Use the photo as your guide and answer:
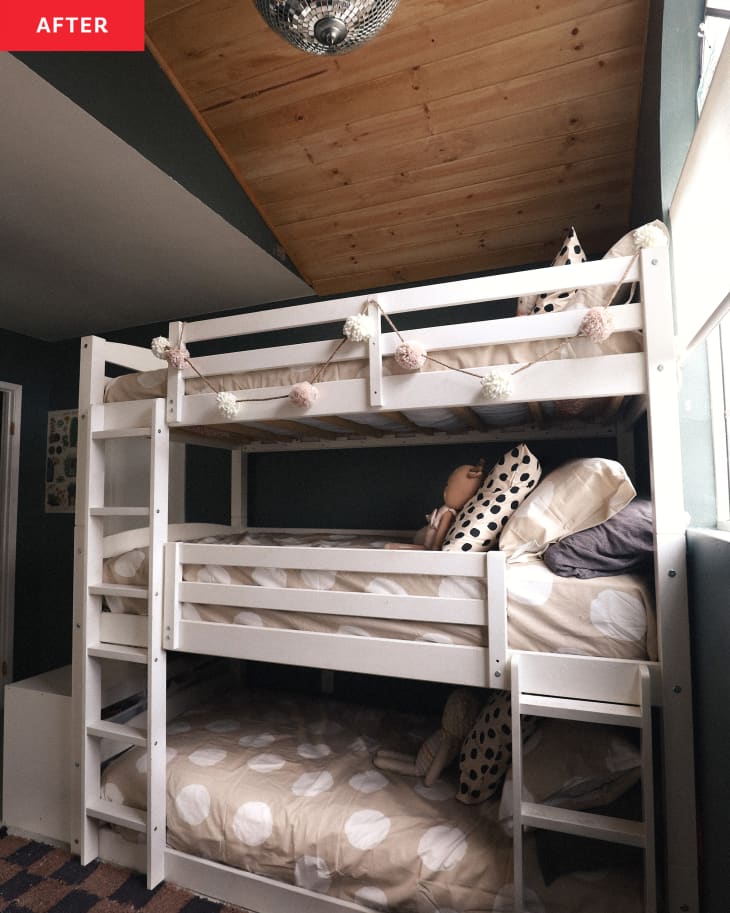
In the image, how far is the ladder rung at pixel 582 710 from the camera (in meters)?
1.32

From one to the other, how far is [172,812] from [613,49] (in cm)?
309

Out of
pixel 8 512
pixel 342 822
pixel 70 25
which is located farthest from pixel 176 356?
pixel 8 512

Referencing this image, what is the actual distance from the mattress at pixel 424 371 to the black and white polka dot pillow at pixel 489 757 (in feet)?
3.09

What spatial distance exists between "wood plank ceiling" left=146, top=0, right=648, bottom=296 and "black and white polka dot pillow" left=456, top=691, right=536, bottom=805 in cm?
198

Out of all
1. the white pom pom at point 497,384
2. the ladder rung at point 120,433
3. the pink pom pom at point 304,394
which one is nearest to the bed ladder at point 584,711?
the white pom pom at point 497,384

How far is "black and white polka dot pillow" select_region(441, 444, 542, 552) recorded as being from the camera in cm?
160

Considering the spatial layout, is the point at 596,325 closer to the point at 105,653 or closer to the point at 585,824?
the point at 585,824

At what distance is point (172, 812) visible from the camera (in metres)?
1.88

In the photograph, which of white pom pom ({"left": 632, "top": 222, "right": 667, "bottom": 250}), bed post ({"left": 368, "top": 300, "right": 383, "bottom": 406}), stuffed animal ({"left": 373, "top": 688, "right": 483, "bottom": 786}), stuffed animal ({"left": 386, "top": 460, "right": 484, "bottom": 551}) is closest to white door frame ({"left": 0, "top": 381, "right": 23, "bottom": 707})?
stuffed animal ({"left": 373, "top": 688, "right": 483, "bottom": 786})

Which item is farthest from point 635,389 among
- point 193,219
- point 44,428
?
point 44,428

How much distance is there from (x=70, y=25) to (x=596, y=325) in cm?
171

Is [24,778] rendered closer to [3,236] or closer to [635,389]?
[3,236]

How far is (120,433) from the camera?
200 cm

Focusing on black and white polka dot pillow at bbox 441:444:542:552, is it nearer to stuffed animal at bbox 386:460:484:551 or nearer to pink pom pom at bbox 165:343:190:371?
stuffed animal at bbox 386:460:484:551
